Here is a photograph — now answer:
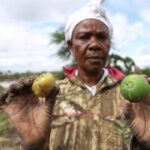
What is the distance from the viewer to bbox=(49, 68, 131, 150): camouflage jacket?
184 centimetres

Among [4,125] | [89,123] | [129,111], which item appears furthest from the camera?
[4,125]

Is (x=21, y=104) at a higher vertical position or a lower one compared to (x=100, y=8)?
lower

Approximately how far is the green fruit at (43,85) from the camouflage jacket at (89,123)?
0.29m

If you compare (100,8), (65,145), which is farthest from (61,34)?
(65,145)

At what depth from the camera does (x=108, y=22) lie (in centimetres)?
219

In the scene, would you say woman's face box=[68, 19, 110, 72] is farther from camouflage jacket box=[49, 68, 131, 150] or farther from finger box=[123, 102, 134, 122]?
finger box=[123, 102, 134, 122]

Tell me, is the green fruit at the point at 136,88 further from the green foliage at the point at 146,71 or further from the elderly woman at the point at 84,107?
the green foliage at the point at 146,71

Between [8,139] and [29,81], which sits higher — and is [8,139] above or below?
below

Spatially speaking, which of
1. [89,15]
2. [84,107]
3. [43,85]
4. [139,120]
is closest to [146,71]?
[89,15]

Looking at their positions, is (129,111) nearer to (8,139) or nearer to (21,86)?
(21,86)

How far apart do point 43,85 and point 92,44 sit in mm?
556

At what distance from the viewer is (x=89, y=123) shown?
187cm

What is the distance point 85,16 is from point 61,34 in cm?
654

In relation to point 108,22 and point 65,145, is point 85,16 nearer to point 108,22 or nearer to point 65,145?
point 108,22
